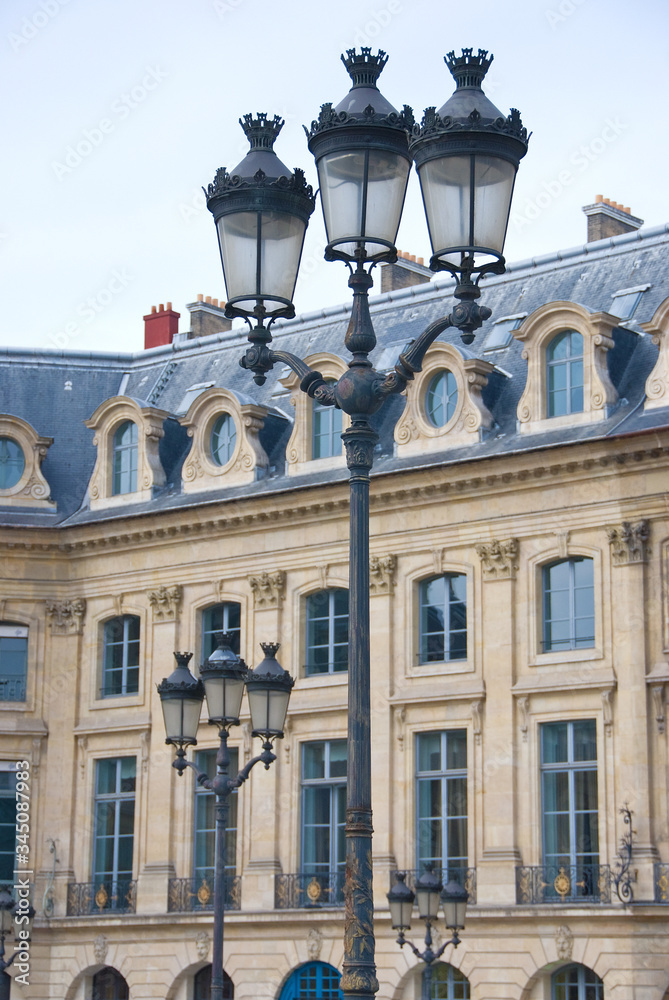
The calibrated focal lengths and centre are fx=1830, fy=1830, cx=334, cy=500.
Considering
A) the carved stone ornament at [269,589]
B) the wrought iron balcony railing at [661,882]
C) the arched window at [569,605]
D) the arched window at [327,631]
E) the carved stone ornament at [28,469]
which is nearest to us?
the wrought iron balcony railing at [661,882]

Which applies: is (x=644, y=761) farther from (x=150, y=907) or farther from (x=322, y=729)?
(x=150, y=907)

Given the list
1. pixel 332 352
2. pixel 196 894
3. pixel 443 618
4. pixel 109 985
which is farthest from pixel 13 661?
pixel 443 618

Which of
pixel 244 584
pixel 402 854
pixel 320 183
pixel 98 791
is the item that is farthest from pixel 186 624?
pixel 320 183

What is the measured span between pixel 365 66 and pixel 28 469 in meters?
26.3

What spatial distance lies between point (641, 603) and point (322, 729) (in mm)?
6691

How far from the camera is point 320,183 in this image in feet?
38.1

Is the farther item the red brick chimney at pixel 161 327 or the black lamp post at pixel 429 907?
the red brick chimney at pixel 161 327

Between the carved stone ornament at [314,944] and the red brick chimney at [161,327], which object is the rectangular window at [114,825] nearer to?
the carved stone ornament at [314,944]

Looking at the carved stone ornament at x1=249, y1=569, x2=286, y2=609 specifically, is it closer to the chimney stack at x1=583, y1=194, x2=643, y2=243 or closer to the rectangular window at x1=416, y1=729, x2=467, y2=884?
the rectangular window at x1=416, y1=729, x2=467, y2=884

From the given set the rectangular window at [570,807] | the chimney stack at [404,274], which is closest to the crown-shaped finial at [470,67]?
the rectangular window at [570,807]

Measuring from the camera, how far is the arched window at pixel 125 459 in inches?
1452

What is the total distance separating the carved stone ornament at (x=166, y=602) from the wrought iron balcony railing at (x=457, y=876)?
720 cm

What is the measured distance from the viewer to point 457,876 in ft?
101

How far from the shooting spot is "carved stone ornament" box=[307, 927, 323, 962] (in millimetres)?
31656
